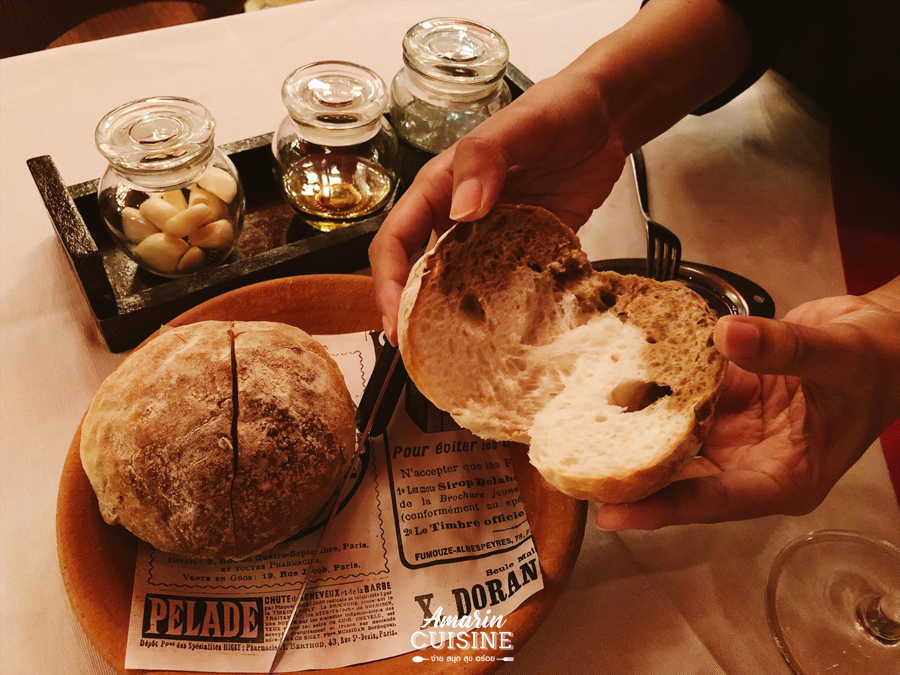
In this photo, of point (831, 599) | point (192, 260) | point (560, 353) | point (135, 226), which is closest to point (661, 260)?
point (560, 353)

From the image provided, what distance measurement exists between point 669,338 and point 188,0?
98.7 inches

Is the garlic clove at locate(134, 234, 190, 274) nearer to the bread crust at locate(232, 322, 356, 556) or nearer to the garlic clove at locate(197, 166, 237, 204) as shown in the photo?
the garlic clove at locate(197, 166, 237, 204)

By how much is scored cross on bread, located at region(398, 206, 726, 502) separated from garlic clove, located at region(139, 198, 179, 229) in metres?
0.63

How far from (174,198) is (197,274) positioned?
19cm

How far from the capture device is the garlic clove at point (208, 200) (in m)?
1.34

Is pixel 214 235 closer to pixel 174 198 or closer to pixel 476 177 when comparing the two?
pixel 174 198

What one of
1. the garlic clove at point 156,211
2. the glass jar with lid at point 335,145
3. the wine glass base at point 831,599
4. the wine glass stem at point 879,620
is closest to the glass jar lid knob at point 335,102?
the glass jar with lid at point 335,145

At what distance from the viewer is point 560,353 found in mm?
Result: 1059

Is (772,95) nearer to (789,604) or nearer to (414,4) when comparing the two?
(414,4)

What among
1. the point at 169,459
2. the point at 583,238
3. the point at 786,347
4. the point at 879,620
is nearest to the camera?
the point at 786,347

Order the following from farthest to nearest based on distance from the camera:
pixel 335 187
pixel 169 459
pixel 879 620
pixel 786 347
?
pixel 335 187 → pixel 879 620 → pixel 169 459 → pixel 786 347

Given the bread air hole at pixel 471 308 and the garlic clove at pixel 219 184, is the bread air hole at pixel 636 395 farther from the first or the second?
the garlic clove at pixel 219 184

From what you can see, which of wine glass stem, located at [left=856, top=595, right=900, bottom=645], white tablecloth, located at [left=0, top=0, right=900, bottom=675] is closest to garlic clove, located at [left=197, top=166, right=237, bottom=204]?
white tablecloth, located at [left=0, top=0, right=900, bottom=675]

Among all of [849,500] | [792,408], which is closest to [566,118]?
[792,408]
